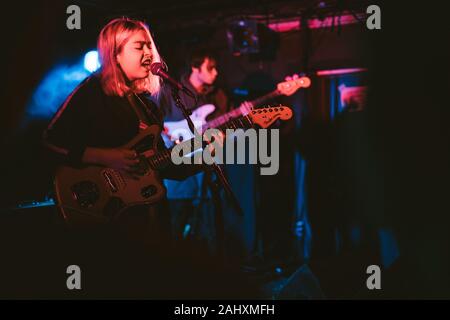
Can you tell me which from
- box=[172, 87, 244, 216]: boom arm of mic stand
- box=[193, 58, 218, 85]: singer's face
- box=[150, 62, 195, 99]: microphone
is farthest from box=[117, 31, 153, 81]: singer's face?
box=[193, 58, 218, 85]: singer's face

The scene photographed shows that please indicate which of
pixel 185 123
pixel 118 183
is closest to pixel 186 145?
pixel 118 183

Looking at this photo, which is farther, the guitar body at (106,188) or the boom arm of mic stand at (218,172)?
the guitar body at (106,188)

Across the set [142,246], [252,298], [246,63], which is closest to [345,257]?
[252,298]

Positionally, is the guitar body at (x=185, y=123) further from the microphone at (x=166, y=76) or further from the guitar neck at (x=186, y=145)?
the microphone at (x=166, y=76)

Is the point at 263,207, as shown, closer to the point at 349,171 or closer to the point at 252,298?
the point at 349,171

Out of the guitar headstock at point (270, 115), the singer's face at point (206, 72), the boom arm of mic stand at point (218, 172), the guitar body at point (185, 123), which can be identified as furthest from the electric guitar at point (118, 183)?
the singer's face at point (206, 72)

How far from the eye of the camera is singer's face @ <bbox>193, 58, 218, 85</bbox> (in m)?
4.93

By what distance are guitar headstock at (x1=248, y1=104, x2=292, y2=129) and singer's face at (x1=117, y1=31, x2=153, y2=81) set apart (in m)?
0.72

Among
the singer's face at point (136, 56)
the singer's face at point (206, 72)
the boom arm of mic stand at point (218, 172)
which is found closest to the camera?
the boom arm of mic stand at point (218, 172)

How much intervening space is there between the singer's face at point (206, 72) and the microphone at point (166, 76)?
247cm

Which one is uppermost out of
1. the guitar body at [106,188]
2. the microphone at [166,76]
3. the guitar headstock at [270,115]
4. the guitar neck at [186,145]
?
the microphone at [166,76]

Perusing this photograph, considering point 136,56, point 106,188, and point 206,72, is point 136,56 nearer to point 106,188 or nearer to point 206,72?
point 106,188

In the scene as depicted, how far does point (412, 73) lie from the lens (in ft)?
12.0

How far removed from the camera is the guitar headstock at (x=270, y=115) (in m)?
2.65
